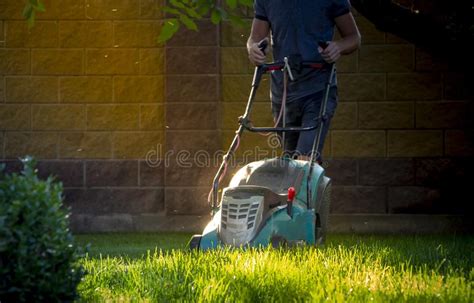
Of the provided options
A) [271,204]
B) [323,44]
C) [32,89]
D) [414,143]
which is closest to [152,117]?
[32,89]

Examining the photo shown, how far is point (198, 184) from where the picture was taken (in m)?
9.99

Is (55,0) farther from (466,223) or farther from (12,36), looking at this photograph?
(466,223)

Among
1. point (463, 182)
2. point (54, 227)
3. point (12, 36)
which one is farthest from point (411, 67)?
point (54, 227)

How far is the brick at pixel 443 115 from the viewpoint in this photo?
9906 millimetres

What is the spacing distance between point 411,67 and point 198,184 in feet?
7.79

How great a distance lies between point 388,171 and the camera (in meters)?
9.92

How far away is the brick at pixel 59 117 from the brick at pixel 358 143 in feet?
8.25

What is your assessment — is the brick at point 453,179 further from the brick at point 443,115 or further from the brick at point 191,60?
the brick at point 191,60

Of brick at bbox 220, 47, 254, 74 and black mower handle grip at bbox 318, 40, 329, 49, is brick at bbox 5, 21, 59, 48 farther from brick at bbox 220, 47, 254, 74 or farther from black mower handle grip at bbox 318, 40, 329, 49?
black mower handle grip at bbox 318, 40, 329, 49

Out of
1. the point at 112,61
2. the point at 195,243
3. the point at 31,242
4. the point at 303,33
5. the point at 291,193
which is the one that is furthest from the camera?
the point at 112,61

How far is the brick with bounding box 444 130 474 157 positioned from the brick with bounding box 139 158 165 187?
2.80 m

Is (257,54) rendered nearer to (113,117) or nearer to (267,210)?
(267,210)

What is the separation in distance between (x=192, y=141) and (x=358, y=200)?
1.72 meters

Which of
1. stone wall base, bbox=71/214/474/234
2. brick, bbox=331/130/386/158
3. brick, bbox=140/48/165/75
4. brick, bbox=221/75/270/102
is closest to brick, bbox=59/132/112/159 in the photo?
stone wall base, bbox=71/214/474/234
